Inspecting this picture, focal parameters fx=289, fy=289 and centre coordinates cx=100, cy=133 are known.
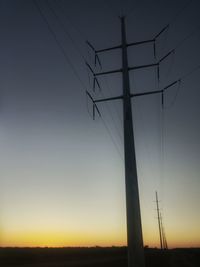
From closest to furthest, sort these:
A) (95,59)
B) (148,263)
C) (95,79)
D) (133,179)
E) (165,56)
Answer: (133,179) → (165,56) → (95,79) → (95,59) → (148,263)

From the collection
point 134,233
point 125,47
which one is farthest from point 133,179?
point 125,47

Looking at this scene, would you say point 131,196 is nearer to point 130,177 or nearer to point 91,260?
point 130,177

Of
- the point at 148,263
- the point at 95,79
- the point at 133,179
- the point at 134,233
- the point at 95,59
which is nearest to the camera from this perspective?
the point at 134,233

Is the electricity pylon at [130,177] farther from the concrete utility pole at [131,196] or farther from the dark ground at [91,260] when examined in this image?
the dark ground at [91,260]

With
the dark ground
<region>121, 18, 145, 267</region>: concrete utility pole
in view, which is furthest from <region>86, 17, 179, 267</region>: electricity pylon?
the dark ground

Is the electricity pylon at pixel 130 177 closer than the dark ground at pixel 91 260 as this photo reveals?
Yes

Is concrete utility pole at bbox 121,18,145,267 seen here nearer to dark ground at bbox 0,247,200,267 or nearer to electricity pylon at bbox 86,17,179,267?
electricity pylon at bbox 86,17,179,267

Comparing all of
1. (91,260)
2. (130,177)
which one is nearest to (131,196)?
(130,177)

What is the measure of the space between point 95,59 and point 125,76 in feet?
13.2

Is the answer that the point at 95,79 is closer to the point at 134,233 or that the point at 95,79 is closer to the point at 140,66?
the point at 140,66

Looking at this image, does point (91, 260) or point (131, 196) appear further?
point (91, 260)

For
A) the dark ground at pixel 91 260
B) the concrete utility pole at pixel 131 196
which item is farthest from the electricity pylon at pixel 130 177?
the dark ground at pixel 91 260

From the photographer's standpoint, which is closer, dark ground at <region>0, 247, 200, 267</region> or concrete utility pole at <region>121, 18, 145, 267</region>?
concrete utility pole at <region>121, 18, 145, 267</region>

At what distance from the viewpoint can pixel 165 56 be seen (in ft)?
50.0
